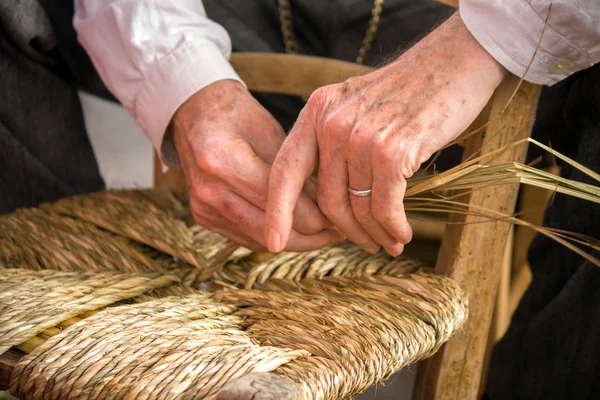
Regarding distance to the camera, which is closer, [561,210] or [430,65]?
[430,65]

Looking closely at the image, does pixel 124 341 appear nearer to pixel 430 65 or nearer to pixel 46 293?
pixel 46 293

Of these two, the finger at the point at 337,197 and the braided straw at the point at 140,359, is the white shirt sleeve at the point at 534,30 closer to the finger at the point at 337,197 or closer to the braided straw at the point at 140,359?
the finger at the point at 337,197

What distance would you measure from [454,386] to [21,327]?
1.56 ft

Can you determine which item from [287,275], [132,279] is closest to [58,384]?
[132,279]

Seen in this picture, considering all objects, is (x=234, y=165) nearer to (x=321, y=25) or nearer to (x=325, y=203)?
(x=325, y=203)

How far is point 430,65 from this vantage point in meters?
0.62

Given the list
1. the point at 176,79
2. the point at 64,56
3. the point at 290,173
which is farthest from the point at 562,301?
the point at 64,56

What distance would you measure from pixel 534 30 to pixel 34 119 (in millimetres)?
789

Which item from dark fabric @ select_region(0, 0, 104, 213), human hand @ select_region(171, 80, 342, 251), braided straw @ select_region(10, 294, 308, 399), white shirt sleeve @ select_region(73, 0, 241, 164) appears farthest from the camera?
dark fabric @ select_region(0, 0, 104, 213)

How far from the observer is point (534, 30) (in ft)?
2.02

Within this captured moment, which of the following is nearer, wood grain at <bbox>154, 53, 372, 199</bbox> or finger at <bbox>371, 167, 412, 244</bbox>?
finger at <bbox>371, 167, 412, 244</bbox>

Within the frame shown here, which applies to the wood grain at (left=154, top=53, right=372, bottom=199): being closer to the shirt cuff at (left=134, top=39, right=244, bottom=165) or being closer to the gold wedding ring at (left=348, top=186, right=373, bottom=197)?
the shirt cuff at (left=134, top=39, right=244, bottom=165)

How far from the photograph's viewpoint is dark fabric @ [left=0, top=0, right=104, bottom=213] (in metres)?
0.98

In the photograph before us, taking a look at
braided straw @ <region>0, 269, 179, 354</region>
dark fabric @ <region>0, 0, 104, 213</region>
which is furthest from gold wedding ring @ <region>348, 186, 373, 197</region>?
dark fabric @ <region>0, 0, 104, 213</region>
